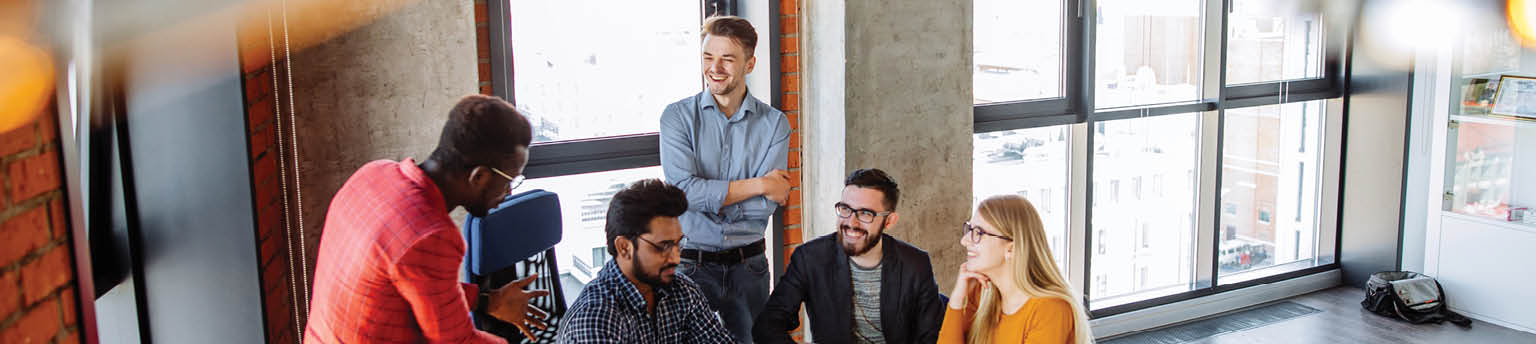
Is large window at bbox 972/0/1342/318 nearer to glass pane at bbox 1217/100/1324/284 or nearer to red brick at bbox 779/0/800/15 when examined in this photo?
glass pane at bbox 1217/100/1324/284

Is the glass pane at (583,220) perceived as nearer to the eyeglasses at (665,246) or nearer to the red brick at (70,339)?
the eyeglasses at (665,246)

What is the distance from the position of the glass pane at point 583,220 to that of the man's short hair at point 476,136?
1.81m

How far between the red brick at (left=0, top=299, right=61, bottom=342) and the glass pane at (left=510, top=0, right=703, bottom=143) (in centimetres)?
260

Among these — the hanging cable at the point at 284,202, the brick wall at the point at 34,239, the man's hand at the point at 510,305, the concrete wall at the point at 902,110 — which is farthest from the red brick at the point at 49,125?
the concrete wall at the point at 902,110

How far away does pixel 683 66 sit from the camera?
406 cm

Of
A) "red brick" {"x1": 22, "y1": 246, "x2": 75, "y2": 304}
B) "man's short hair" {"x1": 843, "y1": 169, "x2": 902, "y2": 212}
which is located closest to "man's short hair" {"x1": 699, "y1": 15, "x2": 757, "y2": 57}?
"man's short hair" {"x1": 843, "y1": 169, "x2": 902, "y2": 212}

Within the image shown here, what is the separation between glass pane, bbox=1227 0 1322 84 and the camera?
5523mm

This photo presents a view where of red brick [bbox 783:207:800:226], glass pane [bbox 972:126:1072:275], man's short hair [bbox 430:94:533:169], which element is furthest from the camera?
glass pane [bbox 972:126:1072:275]

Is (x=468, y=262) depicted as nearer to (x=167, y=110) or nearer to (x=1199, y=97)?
(x=167, y=110)

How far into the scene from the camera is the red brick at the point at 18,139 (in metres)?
1.03

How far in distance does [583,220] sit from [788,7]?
119 cm

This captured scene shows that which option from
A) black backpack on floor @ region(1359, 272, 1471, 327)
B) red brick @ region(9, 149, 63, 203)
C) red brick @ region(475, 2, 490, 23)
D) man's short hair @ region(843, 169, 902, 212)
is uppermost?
red brick @ region(475, 2, 490, 23)

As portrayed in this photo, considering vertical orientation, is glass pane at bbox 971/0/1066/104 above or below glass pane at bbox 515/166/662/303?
above

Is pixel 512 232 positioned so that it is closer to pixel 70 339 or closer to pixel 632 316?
pixel 632 316
